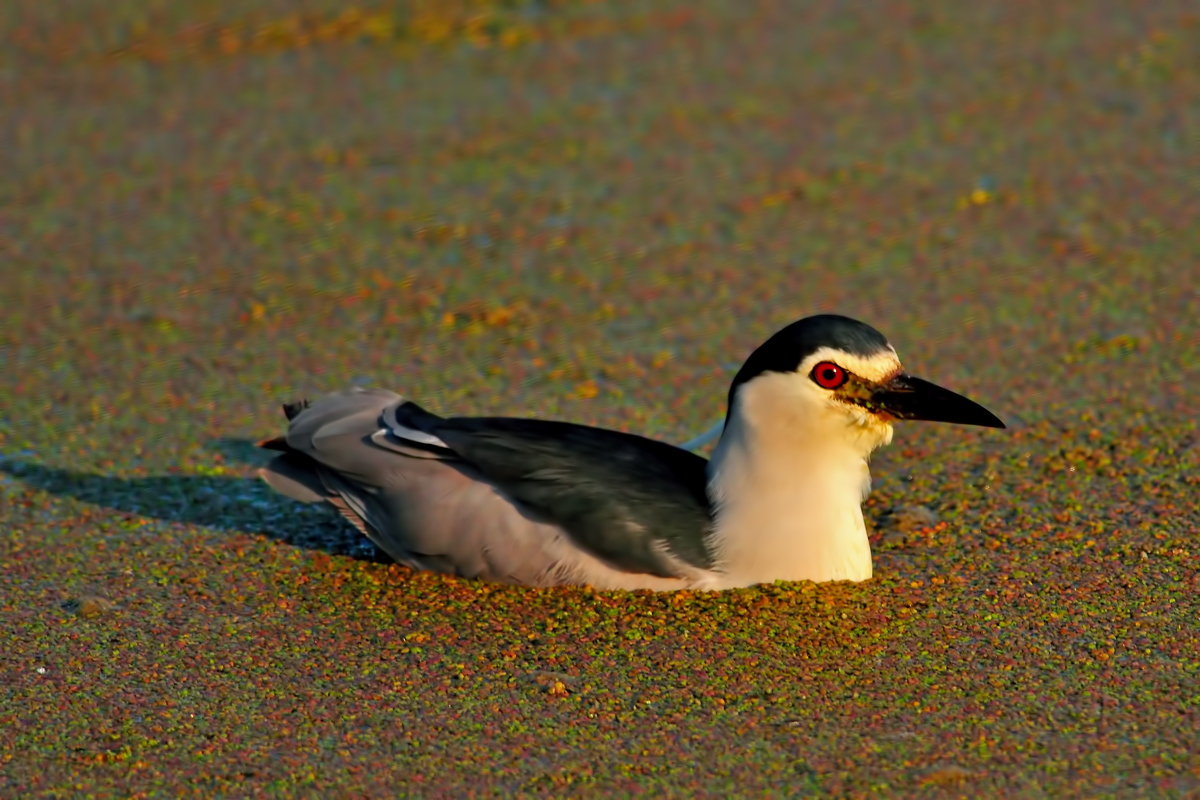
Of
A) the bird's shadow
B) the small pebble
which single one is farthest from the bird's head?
the small pebble

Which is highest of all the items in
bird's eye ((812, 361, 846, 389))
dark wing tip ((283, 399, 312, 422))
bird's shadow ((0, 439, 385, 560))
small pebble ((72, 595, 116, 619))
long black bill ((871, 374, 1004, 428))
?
bird's eye ((812, 361, 846, 389))

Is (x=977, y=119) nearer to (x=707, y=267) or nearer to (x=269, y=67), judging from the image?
(x=707, y=267)

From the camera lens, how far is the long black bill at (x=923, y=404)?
2.88 meters

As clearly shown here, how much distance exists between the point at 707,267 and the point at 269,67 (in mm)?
2196

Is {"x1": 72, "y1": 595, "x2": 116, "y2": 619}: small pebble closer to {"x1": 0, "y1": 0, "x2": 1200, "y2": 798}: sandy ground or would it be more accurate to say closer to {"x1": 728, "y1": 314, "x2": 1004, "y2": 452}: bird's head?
{"x1": 0, "y1": 0, "x2": 1200, "y2": 798}: sandy ground

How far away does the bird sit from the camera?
2881 mm

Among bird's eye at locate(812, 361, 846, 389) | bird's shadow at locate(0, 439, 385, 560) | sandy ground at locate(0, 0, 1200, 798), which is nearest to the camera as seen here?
sandy ground at locate(0, 0, 1200, 798)

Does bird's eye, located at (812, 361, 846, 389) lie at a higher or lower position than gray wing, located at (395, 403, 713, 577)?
higher

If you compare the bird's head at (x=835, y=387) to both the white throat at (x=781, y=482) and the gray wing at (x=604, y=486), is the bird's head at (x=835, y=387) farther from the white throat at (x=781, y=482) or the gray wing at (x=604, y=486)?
the gray wing at (x=604, y=486)

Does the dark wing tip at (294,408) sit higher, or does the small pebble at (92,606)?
the dark wing tip at (294,408)

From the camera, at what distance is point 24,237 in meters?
4.86

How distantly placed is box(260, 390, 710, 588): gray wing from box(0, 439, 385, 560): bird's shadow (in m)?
0.12

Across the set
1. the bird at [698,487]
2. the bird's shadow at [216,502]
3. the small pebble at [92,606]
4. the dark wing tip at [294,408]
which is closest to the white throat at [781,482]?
the bird at [698,487]

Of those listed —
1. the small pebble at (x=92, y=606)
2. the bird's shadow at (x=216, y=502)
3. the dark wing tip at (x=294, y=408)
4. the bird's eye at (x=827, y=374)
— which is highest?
the bird's eye at (x=827, y=374)
